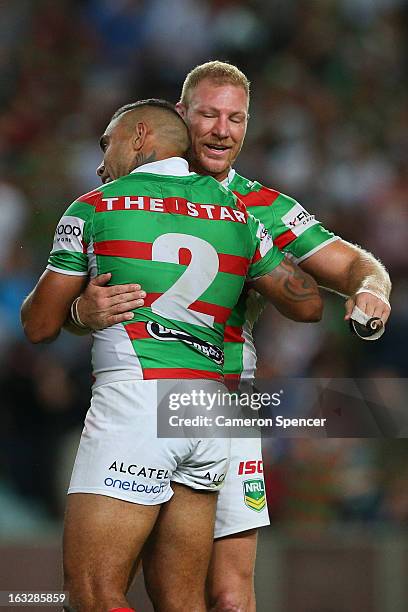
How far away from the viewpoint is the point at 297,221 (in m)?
3.82

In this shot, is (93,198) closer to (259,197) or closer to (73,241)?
(73,241)

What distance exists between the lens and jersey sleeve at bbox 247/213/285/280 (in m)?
3.46

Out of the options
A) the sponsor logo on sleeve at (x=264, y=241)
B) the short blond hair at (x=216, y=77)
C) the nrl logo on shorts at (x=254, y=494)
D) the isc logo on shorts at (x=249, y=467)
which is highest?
the short blond hair at (x=216, y=77)

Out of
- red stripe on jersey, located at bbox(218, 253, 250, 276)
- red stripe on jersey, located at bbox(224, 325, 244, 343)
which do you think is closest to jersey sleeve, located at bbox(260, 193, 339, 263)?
red stripe on jersey, located at bbox(224, 325, 244, 343)

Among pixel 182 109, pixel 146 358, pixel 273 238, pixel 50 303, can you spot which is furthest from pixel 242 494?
pixel 182 109

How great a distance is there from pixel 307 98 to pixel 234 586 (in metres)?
5.01

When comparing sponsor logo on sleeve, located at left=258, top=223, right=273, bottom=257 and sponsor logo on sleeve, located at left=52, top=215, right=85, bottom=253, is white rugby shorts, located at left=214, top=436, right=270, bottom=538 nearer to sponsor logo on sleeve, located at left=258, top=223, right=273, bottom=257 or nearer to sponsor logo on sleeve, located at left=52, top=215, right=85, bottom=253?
sponsor logo on sleeve, located at left=258, top=223, right=273, bottom=257

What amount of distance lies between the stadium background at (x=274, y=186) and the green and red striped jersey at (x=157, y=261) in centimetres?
216

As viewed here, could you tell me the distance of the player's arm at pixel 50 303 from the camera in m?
3.23

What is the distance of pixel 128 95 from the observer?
7.97m

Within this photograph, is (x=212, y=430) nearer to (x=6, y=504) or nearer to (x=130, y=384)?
(x=130, y=384)

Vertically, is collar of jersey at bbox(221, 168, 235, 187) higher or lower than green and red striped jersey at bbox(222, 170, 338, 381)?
higher

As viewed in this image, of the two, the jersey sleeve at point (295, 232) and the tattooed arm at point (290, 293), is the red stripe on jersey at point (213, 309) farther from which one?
the jersey sleeve at point (295, 232)

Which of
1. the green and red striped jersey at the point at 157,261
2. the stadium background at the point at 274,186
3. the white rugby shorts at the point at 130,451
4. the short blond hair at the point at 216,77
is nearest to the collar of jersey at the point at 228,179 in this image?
the short blond hair at the point at 216,77
